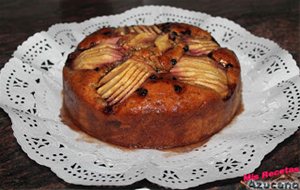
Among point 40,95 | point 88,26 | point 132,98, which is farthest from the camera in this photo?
point 88,26

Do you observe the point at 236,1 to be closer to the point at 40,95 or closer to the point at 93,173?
the point at 40,95

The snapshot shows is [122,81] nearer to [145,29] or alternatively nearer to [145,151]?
[145,151]

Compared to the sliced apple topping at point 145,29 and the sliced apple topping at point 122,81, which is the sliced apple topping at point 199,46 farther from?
the sliced apple topping at point 122,81

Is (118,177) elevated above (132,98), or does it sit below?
below

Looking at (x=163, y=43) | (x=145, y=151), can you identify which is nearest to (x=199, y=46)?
(x=163, y=43)

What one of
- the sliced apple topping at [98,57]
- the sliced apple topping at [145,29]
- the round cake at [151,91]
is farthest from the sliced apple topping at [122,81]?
the sliced apple topping at [145,29]

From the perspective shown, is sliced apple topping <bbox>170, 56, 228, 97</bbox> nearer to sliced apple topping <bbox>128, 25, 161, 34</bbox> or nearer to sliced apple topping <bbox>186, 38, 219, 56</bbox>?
sliced apple topping <bbox>186, 38, 219, 56</bbox>

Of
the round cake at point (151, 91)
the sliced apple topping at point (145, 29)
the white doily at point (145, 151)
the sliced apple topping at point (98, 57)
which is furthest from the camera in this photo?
the sliced apple topping at point (145, 29)

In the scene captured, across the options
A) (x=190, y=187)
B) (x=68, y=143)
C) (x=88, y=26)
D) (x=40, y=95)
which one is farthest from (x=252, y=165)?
(x=88, y=26)
